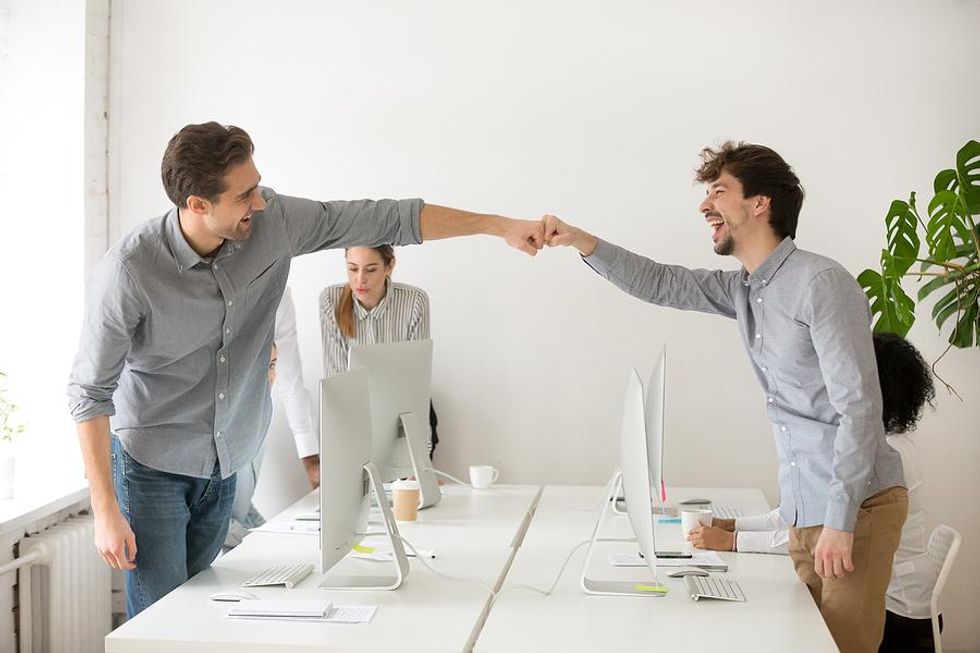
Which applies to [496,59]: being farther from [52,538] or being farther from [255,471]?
[52,538]

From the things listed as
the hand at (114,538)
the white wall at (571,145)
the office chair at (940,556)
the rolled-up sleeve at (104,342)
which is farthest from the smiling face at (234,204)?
the office chair at (940,556)

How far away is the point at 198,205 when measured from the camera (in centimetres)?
235

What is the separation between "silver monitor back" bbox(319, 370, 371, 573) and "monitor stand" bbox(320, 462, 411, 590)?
0.05 meters

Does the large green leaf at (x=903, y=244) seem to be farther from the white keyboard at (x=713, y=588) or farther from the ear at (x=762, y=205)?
the white keyboard at (x=713, y=588)

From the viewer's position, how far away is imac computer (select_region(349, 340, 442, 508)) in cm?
291

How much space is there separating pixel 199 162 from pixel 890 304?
2203mm

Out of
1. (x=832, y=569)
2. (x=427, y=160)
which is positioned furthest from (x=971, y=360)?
(x=427, y=160)

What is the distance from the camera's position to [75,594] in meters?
3.53

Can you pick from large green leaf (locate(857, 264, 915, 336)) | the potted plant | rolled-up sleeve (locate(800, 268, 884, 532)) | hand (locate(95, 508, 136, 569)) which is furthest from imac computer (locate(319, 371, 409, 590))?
large green leaf (locate(857, 264, 915, 336))

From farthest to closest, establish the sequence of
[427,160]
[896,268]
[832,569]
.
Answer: [427,160]
[896,268]
[832,569]

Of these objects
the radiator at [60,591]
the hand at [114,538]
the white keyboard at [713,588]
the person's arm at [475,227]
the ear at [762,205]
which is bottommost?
the radiator at [60,591]

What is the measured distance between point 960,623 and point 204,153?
330cm

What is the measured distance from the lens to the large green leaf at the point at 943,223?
3.11 m

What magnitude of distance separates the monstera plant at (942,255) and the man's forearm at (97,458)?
232 centimetres
